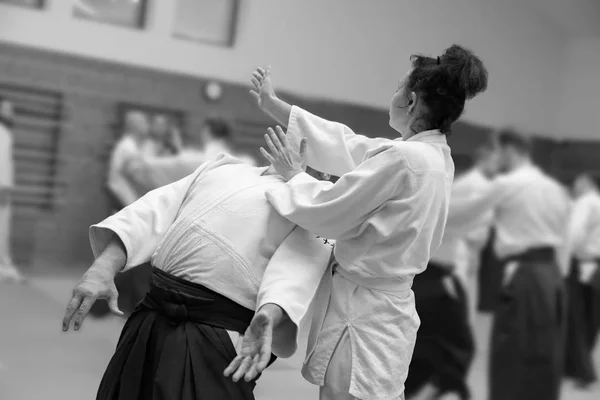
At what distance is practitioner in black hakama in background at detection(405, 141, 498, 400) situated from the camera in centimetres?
300

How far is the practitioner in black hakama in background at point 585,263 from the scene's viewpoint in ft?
14.7

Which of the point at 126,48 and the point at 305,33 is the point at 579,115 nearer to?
the point at 305,33

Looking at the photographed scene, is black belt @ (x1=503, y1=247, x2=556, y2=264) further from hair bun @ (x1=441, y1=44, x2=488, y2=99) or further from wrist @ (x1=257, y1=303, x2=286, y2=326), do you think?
wrist @ (x1=257, y1=303, x2=286, y2=326)

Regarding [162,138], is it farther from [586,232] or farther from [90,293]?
[90,293]

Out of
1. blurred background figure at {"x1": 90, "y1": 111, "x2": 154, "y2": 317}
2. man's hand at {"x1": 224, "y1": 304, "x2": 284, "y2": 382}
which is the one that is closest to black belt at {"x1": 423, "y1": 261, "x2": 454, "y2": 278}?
blurred background figure at {"x1": 90, "y1": 111, "x2": 154, "y2": 317}

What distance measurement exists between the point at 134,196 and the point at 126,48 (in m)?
0.97

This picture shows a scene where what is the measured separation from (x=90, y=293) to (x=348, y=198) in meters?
0.47

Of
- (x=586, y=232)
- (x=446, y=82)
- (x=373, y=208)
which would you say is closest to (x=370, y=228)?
(x=373, y=208)

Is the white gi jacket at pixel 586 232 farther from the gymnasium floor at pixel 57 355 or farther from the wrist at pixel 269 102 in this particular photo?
the wrist at pixel 269 102

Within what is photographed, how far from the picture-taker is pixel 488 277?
4434mm

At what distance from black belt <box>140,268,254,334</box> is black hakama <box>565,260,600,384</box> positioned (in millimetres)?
3471

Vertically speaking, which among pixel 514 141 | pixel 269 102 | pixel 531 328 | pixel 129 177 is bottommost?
pixel 531 328

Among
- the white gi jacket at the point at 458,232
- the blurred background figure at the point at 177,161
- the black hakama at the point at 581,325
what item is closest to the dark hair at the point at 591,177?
the black hakama at the point at 581,325

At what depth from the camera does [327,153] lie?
1.47 meters
